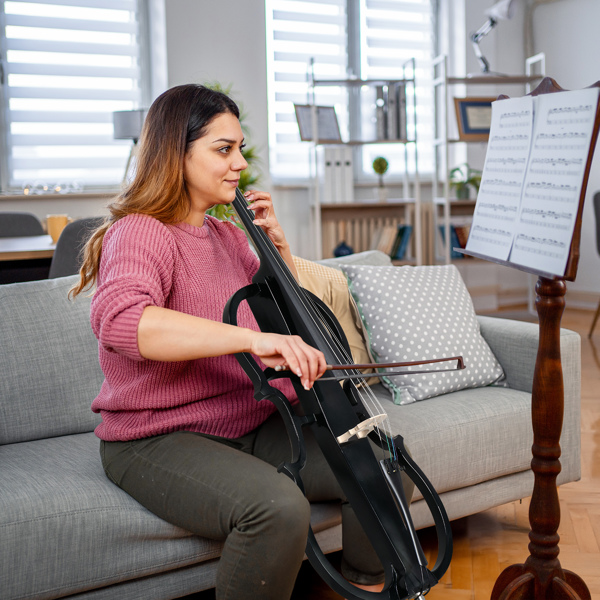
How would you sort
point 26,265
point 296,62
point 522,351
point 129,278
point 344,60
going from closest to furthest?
point 129,278, point 522,351, point 26,265, point 296,62, point 344,60

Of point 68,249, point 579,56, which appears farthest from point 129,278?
point 579,56

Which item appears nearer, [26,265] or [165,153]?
[165,153]

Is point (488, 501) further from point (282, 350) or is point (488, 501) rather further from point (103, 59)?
point (103, 59)

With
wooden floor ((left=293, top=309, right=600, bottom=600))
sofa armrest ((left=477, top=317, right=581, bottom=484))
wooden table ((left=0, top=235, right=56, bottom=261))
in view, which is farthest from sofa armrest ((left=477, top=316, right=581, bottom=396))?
wooden table ((left=0, top=235, right=56, bottom=261))

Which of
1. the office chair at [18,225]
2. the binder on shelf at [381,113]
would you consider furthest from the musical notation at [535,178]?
the binder on shelf at [381,113]

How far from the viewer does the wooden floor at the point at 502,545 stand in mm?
1673

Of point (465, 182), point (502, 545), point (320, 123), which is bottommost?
point (502, 545)

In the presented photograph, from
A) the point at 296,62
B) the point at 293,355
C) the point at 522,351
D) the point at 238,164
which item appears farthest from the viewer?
the point at 296,62

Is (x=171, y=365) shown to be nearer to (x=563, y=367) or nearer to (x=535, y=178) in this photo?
(x=535, y=178)

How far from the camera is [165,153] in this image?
140 centimetres

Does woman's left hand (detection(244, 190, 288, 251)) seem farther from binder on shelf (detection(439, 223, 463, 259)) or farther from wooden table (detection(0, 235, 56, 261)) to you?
binder on shelf (detection(439, 223, 463, 259))

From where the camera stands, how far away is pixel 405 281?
2037 mm

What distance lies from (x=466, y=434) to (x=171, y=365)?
794 millimetres

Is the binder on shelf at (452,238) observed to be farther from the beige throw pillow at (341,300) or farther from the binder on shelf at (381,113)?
the beige throw pillow at (341,300)
